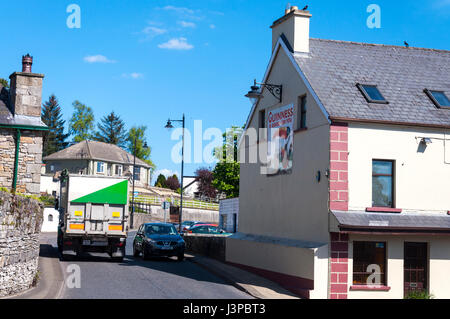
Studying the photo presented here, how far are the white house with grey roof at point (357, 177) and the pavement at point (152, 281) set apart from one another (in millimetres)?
1274

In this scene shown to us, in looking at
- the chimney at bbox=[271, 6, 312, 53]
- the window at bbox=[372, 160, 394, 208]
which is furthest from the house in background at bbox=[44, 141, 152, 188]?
the window at bbox=[372, 160, 394, 208]

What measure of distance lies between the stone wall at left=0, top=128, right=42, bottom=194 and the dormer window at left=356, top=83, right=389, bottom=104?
1279 cm

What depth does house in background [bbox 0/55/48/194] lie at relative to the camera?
910 inches

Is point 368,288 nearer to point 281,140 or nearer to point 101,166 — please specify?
point 281,140

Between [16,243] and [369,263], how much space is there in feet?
34.2

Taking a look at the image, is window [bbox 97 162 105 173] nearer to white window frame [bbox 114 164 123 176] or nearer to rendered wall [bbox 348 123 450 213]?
white window frame [bbox 114 164 123 176]

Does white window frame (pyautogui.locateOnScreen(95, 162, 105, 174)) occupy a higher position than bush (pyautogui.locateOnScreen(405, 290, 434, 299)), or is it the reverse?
white window frame (pyautogui.locateOnScreen(95, 162, 105, 174))

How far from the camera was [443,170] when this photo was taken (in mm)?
19031

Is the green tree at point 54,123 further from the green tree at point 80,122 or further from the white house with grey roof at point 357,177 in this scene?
the white house with grey roof at point 357,177

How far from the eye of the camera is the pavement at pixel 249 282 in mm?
17552

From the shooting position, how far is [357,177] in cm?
1823

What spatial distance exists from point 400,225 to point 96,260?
1354 cm

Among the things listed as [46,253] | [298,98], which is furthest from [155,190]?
[298,98]

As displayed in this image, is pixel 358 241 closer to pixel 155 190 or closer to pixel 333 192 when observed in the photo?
pixel 333 192
